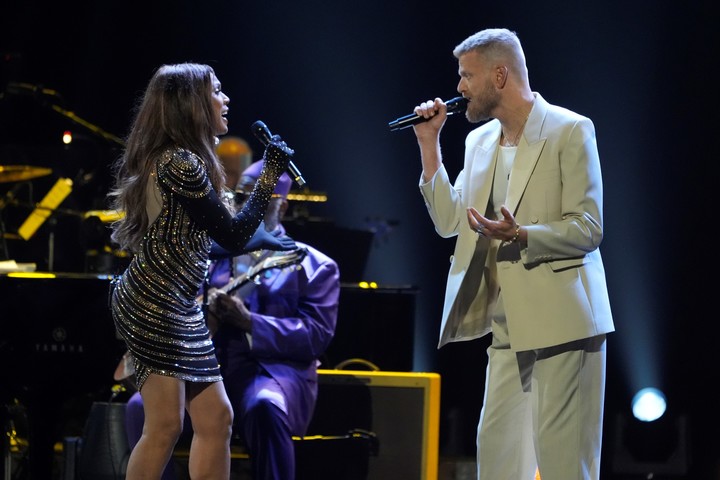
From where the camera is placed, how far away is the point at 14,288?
4176 millimetres

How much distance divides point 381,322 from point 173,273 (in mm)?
1866

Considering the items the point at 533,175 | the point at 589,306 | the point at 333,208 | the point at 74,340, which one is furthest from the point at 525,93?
the point at 333,208

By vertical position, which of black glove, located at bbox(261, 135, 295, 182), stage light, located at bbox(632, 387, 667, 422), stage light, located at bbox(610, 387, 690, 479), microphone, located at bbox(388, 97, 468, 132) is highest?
microphone, located at bbox(388, 97, 468, 132)

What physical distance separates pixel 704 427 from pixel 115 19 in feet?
13.8

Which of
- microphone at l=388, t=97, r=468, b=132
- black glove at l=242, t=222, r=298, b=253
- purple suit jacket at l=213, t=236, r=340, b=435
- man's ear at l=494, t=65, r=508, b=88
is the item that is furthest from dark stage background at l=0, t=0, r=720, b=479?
man's ear at l=494, t=65, r=508, b=88

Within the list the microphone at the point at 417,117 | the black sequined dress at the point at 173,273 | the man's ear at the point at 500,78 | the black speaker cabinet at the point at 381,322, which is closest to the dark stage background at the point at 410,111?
the black speaker cabinet at the point at 381,322

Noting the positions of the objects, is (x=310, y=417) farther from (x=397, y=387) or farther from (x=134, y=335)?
(x=134, y=335)

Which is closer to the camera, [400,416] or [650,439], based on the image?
[400,416]

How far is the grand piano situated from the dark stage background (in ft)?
1.63

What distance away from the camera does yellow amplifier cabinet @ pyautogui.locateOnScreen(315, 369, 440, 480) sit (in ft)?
13.0

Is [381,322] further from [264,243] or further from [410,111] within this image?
[410,111]

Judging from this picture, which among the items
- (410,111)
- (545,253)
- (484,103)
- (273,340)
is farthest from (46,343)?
(410,111)

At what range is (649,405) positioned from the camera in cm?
526

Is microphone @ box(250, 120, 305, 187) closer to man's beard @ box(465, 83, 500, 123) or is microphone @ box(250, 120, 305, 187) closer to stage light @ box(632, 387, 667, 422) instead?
man's beard @ box(465, 83, 500, 123)
